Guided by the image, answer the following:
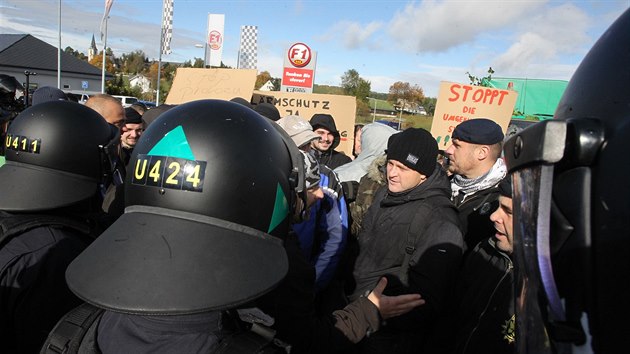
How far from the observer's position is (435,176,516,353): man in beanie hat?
6.73ft

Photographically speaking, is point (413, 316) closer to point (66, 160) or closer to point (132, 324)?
point (132, 324)

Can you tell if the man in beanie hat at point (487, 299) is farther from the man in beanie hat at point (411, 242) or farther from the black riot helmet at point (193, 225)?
the black riot helmet at point (193, 225)

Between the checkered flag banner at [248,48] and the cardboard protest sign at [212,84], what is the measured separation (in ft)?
28.4

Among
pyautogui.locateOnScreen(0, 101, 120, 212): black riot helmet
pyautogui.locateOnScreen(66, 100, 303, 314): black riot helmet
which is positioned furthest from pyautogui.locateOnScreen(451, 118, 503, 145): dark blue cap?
pyautogui.locateOnScreen(0, 101, 120, 212): black riot helmet

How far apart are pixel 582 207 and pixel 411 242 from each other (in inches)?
68.2

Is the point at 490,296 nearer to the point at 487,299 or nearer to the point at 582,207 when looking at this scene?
the point at 487,299

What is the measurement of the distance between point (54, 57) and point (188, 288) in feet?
178

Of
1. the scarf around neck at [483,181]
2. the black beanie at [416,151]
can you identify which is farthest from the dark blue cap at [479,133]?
the black beanie at [416,151]

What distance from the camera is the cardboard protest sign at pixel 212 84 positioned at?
6.53 m

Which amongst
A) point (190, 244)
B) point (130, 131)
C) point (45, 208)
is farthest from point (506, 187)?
point (130, 131)

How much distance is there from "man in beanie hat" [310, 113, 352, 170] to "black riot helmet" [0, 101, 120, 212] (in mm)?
3079

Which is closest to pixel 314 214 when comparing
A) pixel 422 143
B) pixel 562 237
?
pixel 422 143

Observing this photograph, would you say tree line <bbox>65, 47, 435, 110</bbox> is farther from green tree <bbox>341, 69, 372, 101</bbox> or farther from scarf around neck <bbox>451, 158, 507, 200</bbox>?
scarf around neck <bbox>451, 158, 507, 200</bbox>

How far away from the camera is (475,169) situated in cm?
342
